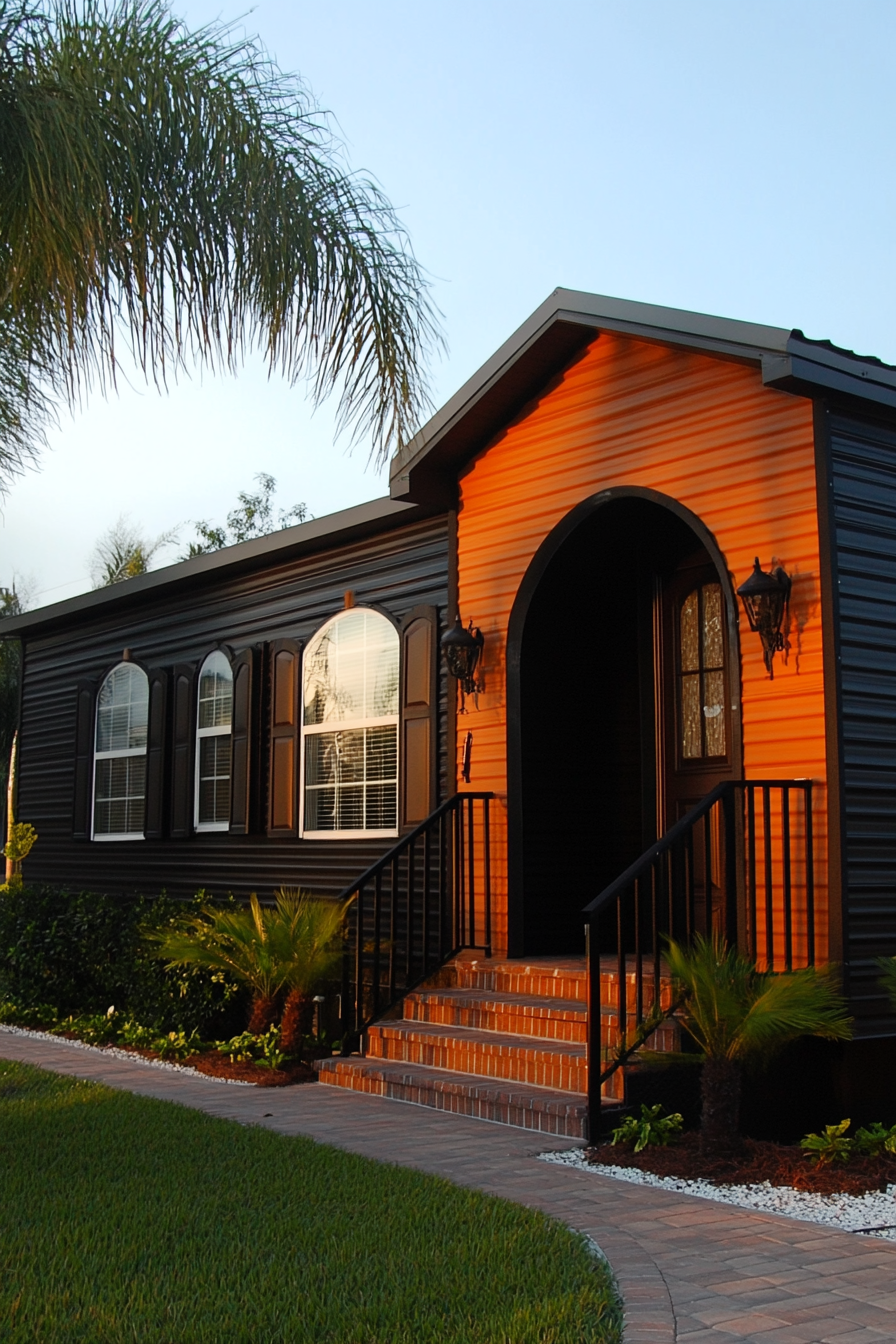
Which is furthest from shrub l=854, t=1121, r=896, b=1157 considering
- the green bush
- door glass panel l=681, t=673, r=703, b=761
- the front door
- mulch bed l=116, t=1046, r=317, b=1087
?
the green bush

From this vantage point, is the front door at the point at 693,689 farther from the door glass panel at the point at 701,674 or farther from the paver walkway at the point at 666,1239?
the paver walkway at the point at 666,1239

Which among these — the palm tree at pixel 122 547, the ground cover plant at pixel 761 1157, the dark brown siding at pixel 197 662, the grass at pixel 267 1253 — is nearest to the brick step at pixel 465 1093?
the ground cover plant at pixel 761 1157

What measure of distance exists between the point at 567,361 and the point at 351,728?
3.35 m

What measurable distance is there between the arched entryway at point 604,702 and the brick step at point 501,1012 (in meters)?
0.61

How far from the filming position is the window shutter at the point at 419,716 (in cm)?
898

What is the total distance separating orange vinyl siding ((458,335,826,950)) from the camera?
6.32m

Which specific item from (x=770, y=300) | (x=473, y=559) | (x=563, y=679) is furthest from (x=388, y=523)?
(x=770, y=300)

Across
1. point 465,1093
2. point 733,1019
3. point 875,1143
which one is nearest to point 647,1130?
point 733,1019

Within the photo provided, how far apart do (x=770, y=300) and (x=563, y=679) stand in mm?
10298

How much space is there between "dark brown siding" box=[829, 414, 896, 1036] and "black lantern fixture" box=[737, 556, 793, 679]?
0.26 meters

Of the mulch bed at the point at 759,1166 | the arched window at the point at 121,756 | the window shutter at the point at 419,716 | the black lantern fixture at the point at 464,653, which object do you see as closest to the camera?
the mulch bed at the point at 759,1166

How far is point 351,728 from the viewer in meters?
9.97

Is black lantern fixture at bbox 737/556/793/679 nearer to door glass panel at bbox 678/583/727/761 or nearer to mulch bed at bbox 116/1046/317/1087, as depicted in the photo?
door glass panel at bbox 678/583/727/761

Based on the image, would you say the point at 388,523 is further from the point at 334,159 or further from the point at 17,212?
the point at 17,212
